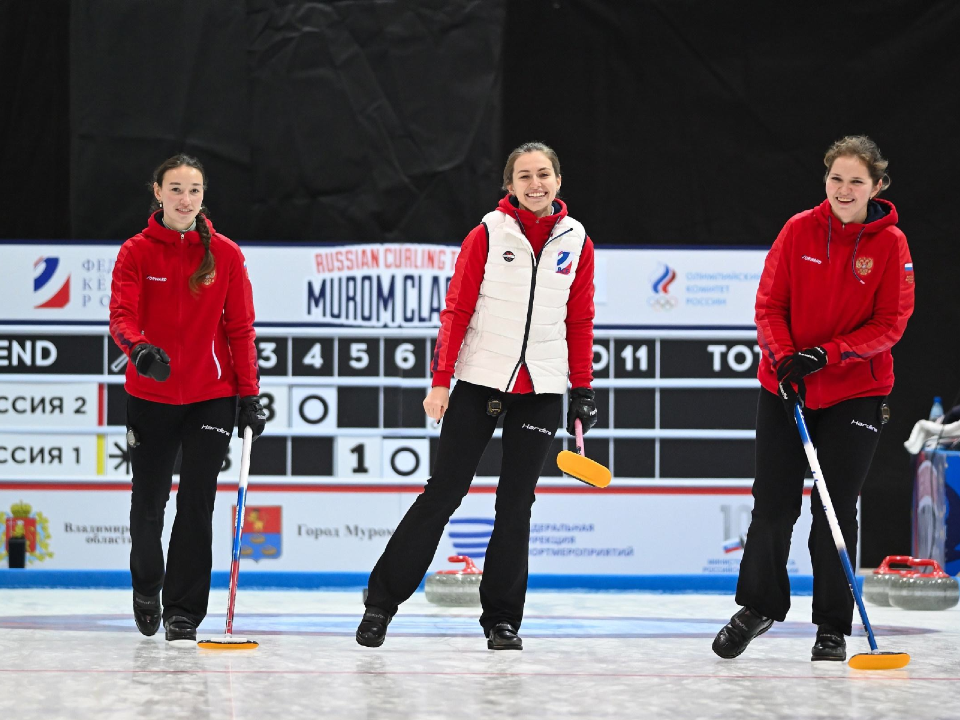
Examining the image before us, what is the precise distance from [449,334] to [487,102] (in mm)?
3075

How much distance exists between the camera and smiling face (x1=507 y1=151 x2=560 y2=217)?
3523mm

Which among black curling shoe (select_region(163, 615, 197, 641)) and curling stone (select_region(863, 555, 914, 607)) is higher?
black curling shoe (select_region(163, 615, 197, 641))

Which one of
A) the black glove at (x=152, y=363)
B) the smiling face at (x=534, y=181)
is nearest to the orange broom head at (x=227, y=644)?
the black glove at (x=152, y=363)

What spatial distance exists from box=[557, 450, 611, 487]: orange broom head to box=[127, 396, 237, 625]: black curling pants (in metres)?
0.96

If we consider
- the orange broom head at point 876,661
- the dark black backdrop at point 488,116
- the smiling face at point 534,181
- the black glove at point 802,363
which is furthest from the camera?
the dark black backdrop at point 488,116

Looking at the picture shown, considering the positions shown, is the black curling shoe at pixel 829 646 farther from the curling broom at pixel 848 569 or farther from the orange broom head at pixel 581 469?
the orange broom head at pixel 581 469

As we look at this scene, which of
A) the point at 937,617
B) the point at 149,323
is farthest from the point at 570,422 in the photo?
the point at 937,617

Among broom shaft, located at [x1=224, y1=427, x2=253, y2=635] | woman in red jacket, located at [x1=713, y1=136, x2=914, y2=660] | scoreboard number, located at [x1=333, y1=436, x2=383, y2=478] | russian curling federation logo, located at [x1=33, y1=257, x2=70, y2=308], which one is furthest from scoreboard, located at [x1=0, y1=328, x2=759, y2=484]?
woman in red jacket, located at [x1=713, y1=136, x2=914, y2=660]

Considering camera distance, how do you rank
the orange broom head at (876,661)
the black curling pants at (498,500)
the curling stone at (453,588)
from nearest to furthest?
the orange broom head at (876,661), the black curling pants at (498,500), the curling stone at (453,588)

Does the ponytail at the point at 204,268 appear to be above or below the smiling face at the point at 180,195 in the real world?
below

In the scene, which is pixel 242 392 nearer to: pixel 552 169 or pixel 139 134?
pixel 552 169

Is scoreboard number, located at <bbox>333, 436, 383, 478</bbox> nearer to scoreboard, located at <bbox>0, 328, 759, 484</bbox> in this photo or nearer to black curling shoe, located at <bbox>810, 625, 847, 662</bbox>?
scoreboard, located at <bbox>0, 328, 759, 484</bbox>

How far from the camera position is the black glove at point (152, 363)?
3.36 m

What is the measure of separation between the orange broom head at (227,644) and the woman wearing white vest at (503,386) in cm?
29
